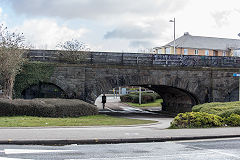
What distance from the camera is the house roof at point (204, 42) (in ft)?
230

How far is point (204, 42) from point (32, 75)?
53.9m

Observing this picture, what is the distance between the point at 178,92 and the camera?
33281 millimetres

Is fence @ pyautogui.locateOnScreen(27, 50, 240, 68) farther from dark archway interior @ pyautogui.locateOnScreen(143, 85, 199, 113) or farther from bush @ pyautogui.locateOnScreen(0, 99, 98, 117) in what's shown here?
bush @ pyautogui.locateOnScreen(0, 99, 98, 117)

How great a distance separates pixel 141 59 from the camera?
29078 millimetres

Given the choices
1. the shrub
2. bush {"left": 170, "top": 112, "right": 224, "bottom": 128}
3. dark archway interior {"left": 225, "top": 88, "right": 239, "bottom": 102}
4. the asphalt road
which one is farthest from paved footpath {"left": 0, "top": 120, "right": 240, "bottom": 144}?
dark archway interior {"left": 225, "top": 88, "right": 239, "bottom": 102}

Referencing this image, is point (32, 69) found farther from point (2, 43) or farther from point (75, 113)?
point (75, 113)

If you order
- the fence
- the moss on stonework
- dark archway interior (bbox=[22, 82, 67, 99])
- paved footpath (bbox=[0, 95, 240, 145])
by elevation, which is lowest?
paved footpath (bbox=[0, 95, 240, 145])

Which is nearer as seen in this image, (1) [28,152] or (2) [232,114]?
(1) [28,152]

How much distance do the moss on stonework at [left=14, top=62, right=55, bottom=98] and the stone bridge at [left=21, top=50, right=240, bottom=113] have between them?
51 centimetres

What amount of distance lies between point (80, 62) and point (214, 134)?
1647 cm

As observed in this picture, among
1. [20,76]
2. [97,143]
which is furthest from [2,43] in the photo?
[97,143]

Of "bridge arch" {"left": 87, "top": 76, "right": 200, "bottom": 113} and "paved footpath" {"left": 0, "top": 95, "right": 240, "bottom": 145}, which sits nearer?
"paved footpath" {"left": 0, "top": 95, "right": 240, "bottom": 145}

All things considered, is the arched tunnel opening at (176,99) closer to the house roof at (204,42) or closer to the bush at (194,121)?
the bush at (194,121)

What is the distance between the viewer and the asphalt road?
8.86 meters
